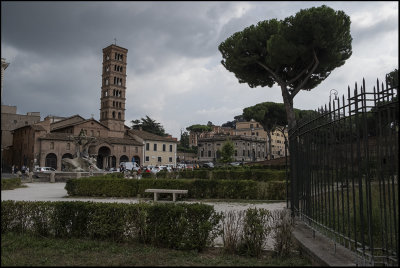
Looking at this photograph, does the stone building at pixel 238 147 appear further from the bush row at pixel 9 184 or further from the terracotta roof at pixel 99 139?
the bush row at pixel 9 184

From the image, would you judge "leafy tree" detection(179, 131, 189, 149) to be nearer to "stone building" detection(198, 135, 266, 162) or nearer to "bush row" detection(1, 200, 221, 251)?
"stone building" detection(198, 135, 266, 162)

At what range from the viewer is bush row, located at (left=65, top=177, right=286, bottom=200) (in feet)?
42.8

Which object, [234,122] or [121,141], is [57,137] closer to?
[121,141]

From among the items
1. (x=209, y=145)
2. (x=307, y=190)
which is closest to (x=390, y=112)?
(x=307, y=190)

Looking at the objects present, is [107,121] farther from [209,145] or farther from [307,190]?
[307,190]

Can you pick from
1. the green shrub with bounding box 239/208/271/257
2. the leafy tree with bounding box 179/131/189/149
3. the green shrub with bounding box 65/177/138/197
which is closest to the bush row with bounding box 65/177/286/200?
the green shrub with bounding box 65/177/138/197

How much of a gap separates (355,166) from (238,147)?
212 feet

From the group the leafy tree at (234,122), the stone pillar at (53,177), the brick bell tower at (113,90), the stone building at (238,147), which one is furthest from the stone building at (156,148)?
the leafy tree at (234,122)

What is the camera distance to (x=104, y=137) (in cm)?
5281

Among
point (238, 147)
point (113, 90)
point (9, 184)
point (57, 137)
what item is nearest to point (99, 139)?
point (57, 137)

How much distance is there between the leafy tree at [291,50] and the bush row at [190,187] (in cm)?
689

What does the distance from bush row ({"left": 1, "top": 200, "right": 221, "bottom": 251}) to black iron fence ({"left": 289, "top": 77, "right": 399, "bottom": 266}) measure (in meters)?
1.69

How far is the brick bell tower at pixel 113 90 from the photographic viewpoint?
55.3 metres

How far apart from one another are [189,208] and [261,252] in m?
1.29
